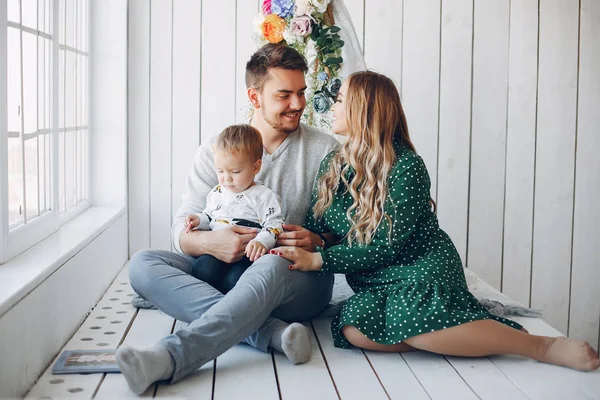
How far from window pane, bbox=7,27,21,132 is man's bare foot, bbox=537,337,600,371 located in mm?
1662

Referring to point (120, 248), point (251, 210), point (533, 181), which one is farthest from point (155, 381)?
point (533, 181)

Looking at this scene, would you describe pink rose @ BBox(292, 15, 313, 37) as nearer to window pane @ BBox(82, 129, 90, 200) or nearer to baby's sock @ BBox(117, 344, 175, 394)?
window pane @ BBox(82, 129, 90, 200)

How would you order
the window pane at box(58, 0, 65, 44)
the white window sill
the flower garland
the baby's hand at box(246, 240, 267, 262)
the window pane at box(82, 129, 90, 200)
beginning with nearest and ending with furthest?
the white window sill
the baby's hand at box(246, 240, 267, 262)
the window pane at box(58, 0, 65, 44)
the flower garland
the window pane at box(82, 129, 90, 200)

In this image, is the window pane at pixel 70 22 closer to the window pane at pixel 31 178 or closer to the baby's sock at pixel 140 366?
the window pane at pixel 31 178

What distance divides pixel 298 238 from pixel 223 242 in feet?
0.81

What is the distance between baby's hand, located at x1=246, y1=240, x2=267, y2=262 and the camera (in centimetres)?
244

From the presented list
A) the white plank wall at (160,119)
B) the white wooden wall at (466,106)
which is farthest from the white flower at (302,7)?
the white plank wall at (160,119)

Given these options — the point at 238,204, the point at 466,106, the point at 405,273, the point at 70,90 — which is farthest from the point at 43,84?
the point at 466,106

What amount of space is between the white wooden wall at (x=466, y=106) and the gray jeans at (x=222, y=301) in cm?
114

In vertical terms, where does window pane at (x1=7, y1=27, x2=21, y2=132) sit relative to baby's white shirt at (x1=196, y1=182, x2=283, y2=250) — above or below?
above

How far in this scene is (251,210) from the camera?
260 cm

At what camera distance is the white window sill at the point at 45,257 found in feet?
6.18

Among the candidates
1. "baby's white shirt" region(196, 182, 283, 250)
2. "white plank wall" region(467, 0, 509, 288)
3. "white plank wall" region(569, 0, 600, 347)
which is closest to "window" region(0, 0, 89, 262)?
"baby's white shirt" region(196, 182, 283, 250)

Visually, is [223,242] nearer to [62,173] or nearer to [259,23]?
[62,173]
